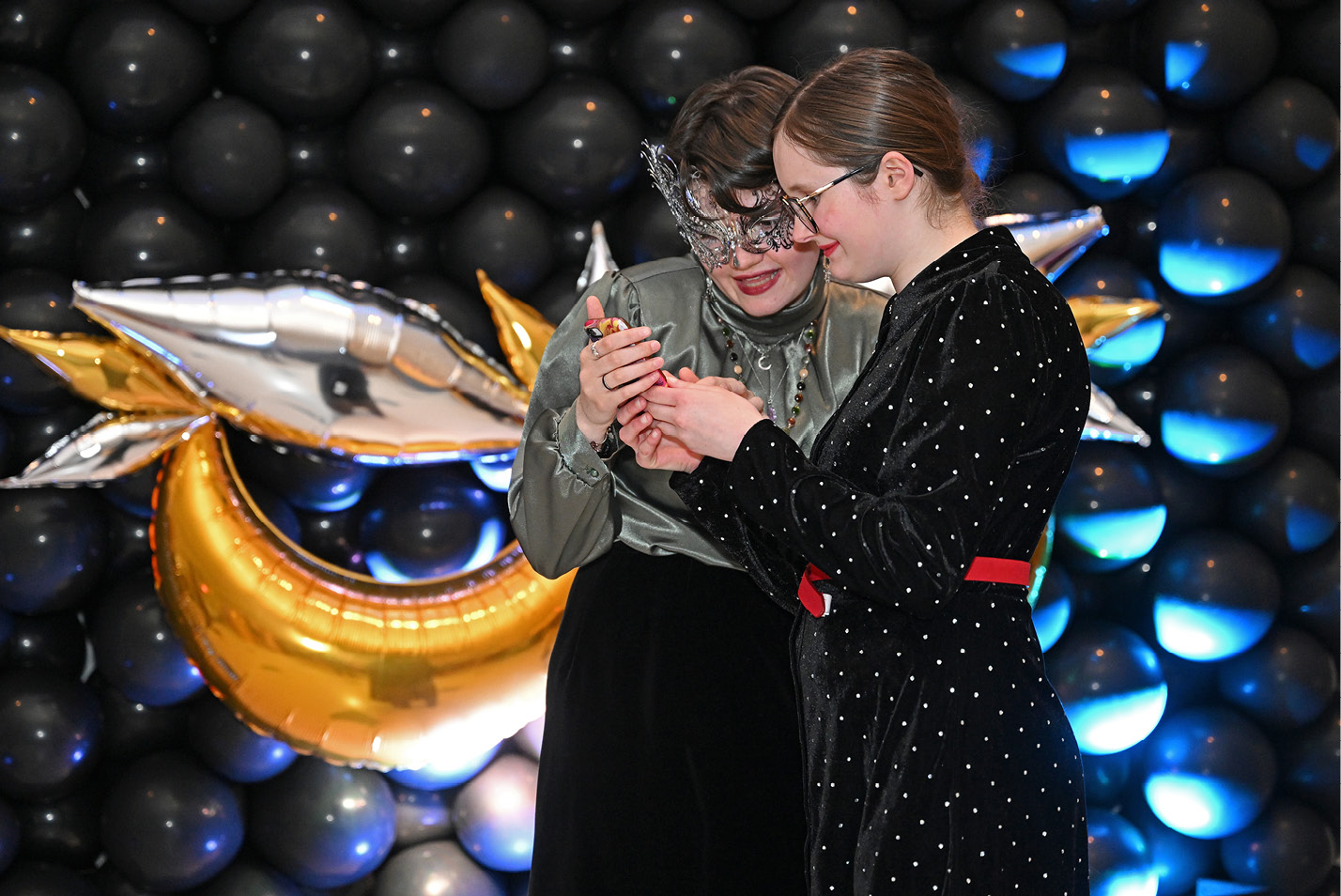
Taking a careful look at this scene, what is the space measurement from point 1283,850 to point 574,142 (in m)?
1.86

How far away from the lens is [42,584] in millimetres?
1874

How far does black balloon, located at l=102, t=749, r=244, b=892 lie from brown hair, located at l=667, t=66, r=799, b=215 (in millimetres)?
1288

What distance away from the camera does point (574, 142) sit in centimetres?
196

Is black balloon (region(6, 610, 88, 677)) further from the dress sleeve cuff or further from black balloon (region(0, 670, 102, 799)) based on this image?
the dress sleeve cuff

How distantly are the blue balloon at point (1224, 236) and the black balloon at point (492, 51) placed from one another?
1213 millimetres

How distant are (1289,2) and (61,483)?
2.35 m

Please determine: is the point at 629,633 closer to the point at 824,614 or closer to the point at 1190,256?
the point at 824,614

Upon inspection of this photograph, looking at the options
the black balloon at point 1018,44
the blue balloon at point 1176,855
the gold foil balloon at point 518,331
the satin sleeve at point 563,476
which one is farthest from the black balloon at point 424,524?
the blue balloon at point 1176,855

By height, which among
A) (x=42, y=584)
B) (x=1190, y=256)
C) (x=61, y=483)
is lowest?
(x=42, y=584)

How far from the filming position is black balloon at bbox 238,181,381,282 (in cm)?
191

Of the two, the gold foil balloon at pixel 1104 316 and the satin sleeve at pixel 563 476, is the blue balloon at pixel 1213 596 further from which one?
the satin sleeve at pixel 563 476

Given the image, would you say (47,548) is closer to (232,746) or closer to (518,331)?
(232,746)

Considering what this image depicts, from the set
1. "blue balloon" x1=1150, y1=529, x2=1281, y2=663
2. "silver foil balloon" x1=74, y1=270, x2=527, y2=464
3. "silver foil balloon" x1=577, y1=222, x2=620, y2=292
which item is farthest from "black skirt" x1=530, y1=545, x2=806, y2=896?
"blue balloon" x1=1150, y1=529, x2=1281, y2=663

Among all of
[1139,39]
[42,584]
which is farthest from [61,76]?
[1139,39]
